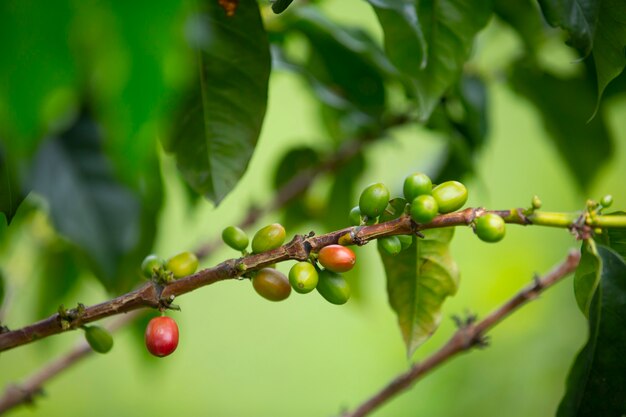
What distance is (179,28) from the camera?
0.79 ft

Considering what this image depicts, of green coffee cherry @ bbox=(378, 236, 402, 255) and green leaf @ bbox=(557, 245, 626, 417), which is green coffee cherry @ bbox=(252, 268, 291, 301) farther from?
green leaf @ bbox=(557, 245, 626, 417)

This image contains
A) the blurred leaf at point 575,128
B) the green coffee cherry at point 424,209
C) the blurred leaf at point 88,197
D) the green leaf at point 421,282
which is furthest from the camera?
the blurred leaf at point 575,128

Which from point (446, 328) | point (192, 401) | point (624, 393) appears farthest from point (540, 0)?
point (192, 401)

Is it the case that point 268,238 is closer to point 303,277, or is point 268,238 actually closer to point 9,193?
point 303,277

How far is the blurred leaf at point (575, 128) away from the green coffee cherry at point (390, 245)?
0.48 metres

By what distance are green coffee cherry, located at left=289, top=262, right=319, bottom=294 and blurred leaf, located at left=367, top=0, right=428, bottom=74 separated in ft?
0.63

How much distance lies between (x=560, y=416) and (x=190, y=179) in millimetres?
284

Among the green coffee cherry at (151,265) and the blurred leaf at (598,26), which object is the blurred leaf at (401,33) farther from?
the green coffee cherry at (151,265)

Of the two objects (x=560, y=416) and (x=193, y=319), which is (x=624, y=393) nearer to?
(x=560, y=416)

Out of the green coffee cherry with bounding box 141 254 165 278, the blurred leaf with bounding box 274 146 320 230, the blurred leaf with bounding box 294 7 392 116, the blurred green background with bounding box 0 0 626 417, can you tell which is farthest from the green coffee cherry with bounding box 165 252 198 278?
the blurred green background with bounding box 0 0 626 417

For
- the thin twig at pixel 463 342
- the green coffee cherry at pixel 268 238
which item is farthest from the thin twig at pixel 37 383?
the green coffee cherry at pixel 268 238

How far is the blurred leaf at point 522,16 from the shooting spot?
27.3 inches

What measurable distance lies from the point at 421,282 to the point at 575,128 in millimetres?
407

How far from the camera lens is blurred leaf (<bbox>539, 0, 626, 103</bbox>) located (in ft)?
1.34
